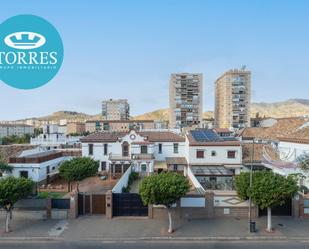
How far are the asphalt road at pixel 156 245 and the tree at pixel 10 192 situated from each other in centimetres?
224

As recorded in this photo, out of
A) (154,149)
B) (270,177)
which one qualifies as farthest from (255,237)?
(154,149)

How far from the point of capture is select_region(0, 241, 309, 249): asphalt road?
15.5m

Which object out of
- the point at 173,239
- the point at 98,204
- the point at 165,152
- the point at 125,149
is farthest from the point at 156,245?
the point at 165,152

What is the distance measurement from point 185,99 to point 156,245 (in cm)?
9556

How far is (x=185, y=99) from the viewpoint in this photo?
10894 cm

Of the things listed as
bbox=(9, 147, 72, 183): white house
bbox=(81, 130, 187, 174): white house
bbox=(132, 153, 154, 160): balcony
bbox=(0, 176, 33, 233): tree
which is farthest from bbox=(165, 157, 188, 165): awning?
bbox=(0, 176, 33, 233): tree

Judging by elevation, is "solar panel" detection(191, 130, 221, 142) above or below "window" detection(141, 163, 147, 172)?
above

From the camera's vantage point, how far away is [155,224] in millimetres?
18891

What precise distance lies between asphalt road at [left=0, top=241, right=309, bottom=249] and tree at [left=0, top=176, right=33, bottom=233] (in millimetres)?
2238

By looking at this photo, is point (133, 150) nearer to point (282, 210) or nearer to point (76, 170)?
point (76, 170)

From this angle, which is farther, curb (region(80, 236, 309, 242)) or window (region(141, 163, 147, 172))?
window (region(141, 163, 147, 172))

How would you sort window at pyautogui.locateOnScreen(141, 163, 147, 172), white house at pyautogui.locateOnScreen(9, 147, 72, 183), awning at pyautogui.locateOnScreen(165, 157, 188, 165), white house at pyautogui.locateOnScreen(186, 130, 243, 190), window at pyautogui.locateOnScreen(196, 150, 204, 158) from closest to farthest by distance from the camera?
white house at pyautogui.locateOnScreen(9, 147, 72, 183), white house at pyautogui.locateOnScreen(186, 130, 243, 190), window at pyautogui.locateOnScreen(196, 150, 204, 158), awning at pyautogui.locateOnScreen(165, 157, 188, 165), window at pyautogui.locateOnScreen(141, 163, 147, 172)

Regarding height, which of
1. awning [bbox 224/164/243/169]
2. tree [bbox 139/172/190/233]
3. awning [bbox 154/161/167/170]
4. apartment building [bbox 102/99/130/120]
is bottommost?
awning [bbox 154/161/167/170]

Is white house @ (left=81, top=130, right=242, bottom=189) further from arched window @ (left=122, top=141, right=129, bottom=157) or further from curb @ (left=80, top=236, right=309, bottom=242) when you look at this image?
curb @ (left=80, top=236, right=309, bottom=242)
